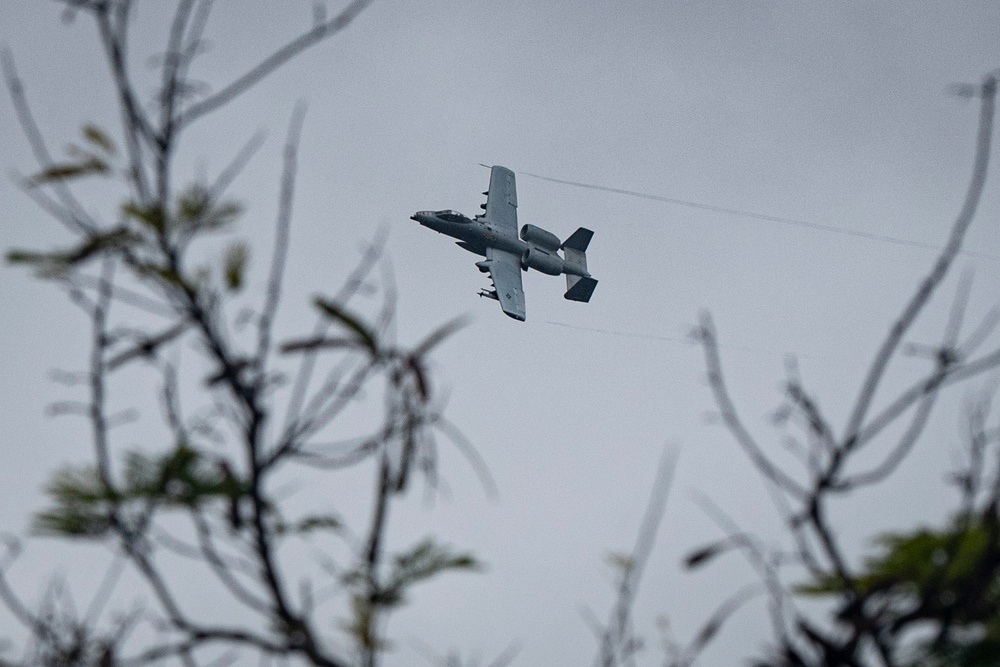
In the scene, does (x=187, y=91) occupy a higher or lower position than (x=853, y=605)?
higher

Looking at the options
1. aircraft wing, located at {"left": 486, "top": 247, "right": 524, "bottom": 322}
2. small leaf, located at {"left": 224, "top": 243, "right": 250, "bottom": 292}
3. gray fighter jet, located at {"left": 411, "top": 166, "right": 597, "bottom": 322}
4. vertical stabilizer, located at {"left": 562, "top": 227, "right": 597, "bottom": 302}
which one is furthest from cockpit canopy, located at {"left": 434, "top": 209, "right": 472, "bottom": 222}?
small leaf, located at {"left": 224, "top": 243, "right": 250, "bottom": 292}

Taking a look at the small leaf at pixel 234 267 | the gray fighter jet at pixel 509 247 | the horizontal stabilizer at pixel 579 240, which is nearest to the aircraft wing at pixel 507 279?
the gray fighter jet at pixel 509 247

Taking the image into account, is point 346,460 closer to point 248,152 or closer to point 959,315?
point 248,152

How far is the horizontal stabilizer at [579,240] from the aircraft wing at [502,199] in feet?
9.90

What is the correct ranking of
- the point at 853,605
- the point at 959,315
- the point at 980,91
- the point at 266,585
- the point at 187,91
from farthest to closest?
the point at 187,91, the point at 980,91, the point at 959,315, the point at 266,585, the point at 853,605

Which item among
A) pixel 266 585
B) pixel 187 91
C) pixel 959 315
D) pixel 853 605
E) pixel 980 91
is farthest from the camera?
pixel 187 91

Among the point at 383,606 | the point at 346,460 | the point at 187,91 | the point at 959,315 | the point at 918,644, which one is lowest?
the point at 383,606

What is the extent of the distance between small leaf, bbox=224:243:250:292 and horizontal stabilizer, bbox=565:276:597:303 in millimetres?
47809

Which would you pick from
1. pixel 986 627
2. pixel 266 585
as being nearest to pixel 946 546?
pixel 986 627

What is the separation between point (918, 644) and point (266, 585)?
251 cm

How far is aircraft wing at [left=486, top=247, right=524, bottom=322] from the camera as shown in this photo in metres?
47.5

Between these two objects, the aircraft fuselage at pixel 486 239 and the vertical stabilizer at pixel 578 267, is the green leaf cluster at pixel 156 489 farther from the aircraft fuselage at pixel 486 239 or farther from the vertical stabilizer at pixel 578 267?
the vertical stabilizer at pixel 578 267

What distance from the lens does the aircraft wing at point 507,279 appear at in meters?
47.5

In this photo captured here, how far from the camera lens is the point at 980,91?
14.9 feet
